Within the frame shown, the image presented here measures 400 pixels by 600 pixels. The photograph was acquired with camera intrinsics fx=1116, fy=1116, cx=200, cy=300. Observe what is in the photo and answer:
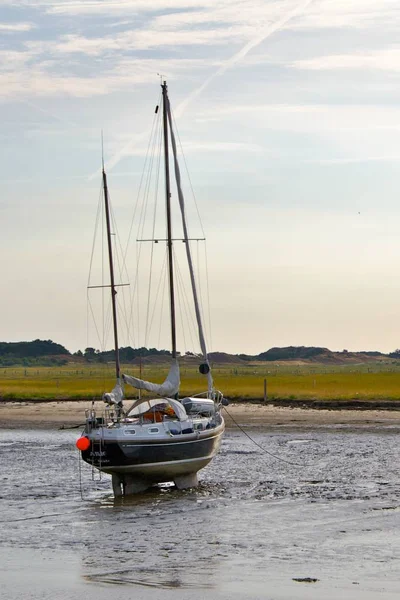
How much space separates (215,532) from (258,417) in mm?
32965

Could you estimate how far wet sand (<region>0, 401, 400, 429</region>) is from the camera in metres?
55.7

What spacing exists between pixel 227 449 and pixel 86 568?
2448 cm

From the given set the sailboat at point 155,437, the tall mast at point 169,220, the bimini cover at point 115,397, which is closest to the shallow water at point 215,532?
the sailboat at point 155,437

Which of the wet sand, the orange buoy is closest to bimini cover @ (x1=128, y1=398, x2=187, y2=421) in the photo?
the orange buoy

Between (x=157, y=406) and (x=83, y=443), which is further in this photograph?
(x=157, y=406)

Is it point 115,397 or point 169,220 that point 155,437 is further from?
point 169,220

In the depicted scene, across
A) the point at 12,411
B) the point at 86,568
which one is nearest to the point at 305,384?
the point at 12,411

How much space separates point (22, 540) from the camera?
24.7 m

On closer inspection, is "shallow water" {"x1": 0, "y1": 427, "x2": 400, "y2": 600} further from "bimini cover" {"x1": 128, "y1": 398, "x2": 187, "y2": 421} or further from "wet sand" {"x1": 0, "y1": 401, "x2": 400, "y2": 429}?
"wet sand" {"x1": 0, "y1": 401, "x2": 400, "y2": 429}

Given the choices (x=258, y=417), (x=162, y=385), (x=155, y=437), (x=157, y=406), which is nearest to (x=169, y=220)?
(x=162, y=385)

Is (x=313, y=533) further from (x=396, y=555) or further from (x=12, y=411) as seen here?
(x=12, y=411)

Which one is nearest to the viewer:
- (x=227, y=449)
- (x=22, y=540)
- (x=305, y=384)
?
(x=22, y=540)

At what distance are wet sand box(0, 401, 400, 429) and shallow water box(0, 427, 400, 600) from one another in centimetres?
1335

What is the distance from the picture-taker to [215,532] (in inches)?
1004
